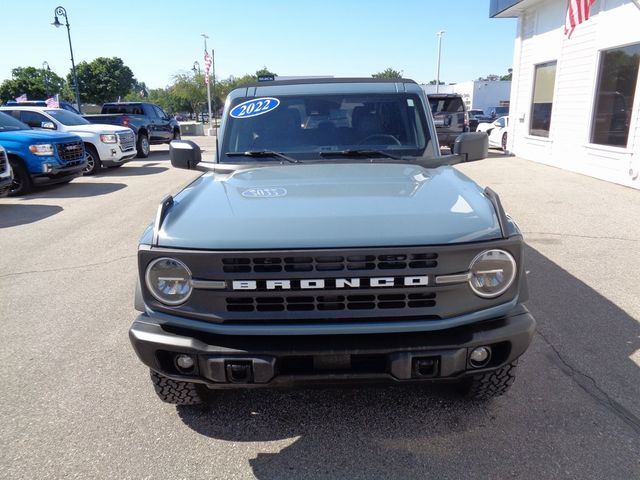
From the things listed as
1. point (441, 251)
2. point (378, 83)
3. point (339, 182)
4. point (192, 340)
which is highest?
point (378, 83)

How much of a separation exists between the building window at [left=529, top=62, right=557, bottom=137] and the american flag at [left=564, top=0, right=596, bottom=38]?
1.67 m

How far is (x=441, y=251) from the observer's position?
2182 millimetres

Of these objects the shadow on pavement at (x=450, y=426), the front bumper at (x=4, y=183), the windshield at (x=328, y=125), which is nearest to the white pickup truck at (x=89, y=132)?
the front bumper at (x=4, y=183)

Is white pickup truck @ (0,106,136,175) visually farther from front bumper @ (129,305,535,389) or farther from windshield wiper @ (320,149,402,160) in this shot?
front bumper @ (129,305,535,389)

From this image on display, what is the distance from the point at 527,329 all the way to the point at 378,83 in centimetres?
250

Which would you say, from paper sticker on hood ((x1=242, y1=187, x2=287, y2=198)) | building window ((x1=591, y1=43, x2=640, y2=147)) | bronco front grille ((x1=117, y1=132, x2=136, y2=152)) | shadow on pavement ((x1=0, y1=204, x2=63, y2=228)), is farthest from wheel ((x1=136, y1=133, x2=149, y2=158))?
paper sticker on hood ((x1=242, y1=187, x2=287, y2=198))

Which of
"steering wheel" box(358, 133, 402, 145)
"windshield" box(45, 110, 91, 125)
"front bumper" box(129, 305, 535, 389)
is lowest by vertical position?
"front bumper" box(129, 305, 535, 389)

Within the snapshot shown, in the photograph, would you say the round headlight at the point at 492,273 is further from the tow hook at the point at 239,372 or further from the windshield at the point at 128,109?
the windshield at the point at 128,109

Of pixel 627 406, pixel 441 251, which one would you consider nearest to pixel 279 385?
pixel 441 251

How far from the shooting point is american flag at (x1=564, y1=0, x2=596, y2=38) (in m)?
11.6

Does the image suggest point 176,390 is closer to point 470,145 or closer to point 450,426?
point 450,426

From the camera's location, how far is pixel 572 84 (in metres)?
12.9

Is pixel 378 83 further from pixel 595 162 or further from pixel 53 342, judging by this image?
pixel 595 162

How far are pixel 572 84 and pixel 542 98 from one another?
2139 mm
